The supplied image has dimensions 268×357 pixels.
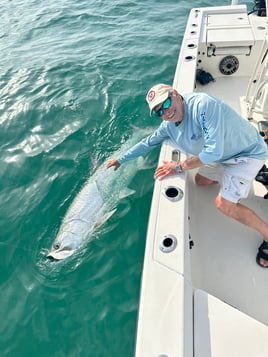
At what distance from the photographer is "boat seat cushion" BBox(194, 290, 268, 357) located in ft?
6.47

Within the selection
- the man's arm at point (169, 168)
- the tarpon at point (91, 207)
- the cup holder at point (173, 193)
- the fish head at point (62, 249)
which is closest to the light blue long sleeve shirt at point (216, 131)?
the man's arm at point (169, 168)

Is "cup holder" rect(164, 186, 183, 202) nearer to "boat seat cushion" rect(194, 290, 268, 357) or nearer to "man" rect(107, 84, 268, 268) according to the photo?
"man" rect(107, 84, 268, 268)

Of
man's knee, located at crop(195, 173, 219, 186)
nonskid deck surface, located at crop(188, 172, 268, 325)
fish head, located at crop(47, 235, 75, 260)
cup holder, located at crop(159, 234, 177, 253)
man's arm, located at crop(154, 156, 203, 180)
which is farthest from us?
man's knee, located at crop(195, 173, 219, 186)

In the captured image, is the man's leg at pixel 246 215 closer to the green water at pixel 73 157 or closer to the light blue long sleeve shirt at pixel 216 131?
the light blue long sleeve shirt at pixel 216 131

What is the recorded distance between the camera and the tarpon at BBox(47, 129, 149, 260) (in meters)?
3.52

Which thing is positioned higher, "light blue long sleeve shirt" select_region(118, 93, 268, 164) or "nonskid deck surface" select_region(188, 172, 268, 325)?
"light blue long sleeve shirt" select_region(118, 93, 268, 164)

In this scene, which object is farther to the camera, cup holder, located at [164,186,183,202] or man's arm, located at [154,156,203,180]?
man's arm, located at [154,156,203,180]

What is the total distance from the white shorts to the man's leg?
0.19ft

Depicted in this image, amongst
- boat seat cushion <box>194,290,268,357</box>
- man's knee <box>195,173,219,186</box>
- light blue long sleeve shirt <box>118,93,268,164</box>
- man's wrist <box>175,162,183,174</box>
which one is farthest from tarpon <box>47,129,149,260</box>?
boat seat cushion <box>194,290,268,357</box>

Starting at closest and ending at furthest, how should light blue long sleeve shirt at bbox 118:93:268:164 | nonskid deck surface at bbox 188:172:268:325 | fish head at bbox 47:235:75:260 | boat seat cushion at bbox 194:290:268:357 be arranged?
boat seat cushion at bbox 194:290:268:357, light blue long sleeve shirt at bbox 118:93:268:164, nonskid deck surface at bbox 188:172:268:325, fish head at bbox 47:235:75:260

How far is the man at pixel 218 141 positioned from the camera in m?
2.62

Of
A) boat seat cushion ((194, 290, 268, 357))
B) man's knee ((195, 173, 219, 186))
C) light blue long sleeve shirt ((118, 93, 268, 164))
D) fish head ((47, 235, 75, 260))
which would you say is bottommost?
fish head ((47, 235, 75, 260))

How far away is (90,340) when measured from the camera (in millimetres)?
2854

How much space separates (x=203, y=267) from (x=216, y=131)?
1273mm
